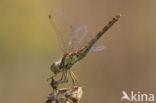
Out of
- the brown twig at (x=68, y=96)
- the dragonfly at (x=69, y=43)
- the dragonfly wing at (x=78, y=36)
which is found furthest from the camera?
the dragonfly wing at (x=78, y=36)

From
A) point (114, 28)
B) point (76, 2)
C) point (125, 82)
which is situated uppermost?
point (76, 2)

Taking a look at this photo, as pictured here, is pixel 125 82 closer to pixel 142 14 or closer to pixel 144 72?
pixel 144 72

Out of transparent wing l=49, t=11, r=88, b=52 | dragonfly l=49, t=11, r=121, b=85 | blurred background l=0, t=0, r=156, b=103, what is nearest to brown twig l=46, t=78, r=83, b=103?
dragonfly l=49, t=11, r=121, b=85

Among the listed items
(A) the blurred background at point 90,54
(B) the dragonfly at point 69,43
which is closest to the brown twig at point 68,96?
(B) the dragonfly at point 69,43

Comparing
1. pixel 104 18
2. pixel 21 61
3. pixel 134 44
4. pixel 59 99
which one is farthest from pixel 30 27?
pixel 59 99

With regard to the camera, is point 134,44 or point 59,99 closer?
point 59,99

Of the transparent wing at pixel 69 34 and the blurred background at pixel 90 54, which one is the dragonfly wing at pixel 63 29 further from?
the blurred background at pixel 90 54
